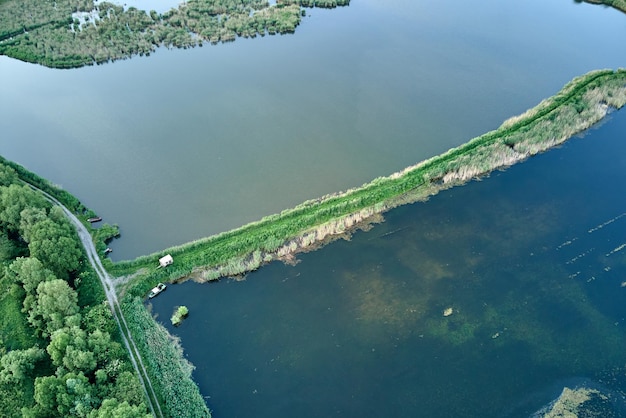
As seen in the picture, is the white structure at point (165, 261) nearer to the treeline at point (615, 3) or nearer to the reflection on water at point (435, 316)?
the reflection on water at point (435, 316)

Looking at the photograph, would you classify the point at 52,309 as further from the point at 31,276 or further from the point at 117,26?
the point at 117,26

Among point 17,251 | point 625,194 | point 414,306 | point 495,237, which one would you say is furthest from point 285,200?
point 625,194

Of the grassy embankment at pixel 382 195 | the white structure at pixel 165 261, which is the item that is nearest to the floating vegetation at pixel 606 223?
the grassy embankment at pixel 382 195

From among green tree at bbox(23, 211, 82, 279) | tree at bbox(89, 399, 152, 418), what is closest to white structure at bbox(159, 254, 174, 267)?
green tree at bbox(23, 211, 82, 279)

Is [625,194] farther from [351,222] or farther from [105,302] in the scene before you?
[105,302]

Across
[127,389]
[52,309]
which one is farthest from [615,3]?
[52,309]
